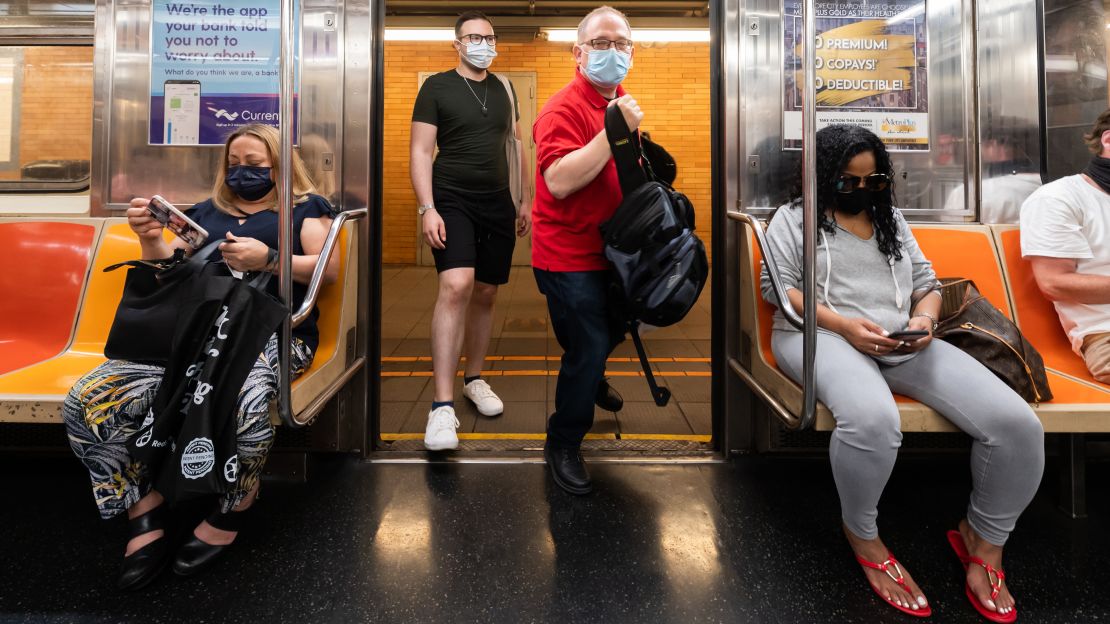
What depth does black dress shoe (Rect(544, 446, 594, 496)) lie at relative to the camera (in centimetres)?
242

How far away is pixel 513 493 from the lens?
243 centimetres

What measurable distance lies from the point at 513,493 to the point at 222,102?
1956 millimetres

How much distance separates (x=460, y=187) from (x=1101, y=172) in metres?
2.28

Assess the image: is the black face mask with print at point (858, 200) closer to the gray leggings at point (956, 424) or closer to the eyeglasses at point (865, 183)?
the eyeglasses at point (865, 183)

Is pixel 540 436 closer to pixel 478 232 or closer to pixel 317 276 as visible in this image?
pixel 478 232

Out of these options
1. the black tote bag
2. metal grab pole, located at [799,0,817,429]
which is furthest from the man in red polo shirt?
the black tote bag

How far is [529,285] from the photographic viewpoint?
933 centimetres

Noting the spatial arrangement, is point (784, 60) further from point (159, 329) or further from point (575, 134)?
point (159, 329)

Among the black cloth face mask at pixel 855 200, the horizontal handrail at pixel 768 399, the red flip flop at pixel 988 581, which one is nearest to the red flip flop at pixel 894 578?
the red flip flop at pixel 988 581

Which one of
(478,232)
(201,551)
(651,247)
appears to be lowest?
(201,551)

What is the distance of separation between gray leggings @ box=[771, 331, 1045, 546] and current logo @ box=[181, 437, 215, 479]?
1.57 m

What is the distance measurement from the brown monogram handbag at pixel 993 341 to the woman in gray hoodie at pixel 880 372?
0.05 metres

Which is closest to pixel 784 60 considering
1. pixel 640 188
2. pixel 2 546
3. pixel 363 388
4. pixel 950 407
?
pixel 640 188

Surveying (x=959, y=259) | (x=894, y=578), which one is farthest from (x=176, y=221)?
(x=959, y=259)
